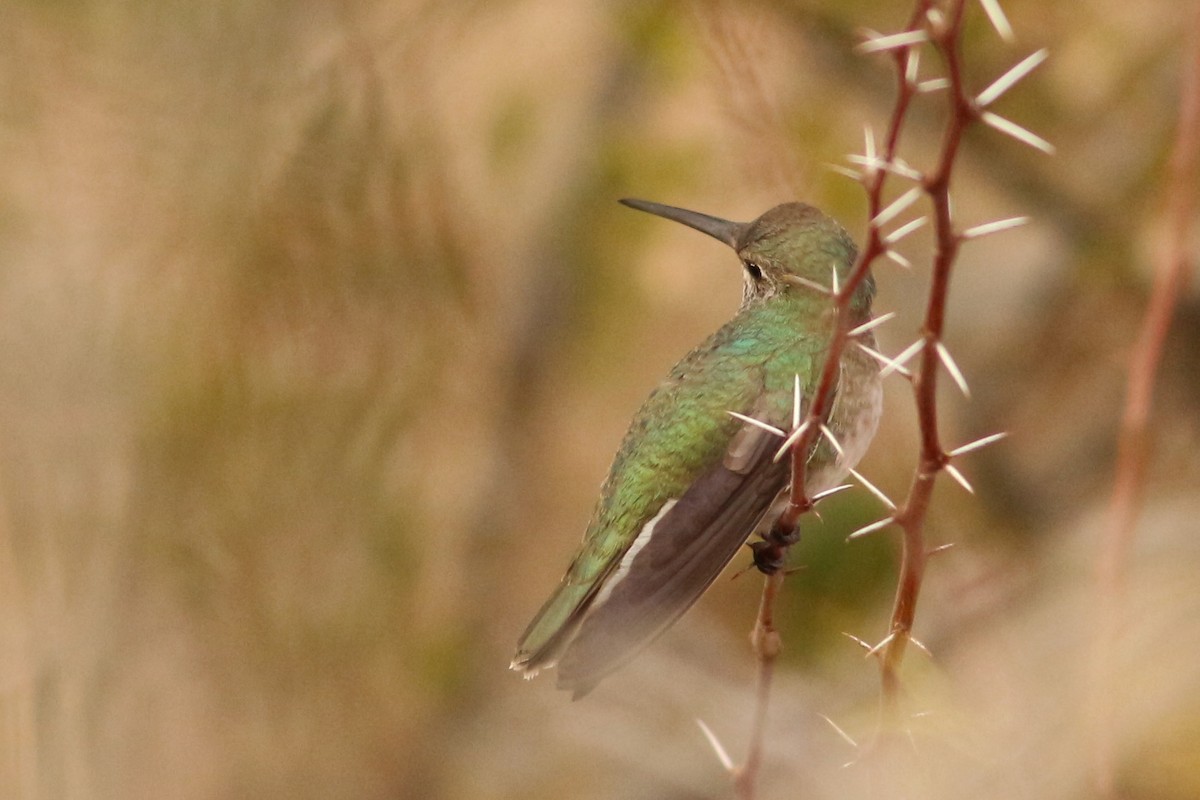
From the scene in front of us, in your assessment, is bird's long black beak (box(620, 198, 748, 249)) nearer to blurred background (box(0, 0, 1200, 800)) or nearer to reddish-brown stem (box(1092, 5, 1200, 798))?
blurred background (box(0, 0, 1200, 800))

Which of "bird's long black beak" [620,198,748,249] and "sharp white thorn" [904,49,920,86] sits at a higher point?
"sharp white thorn" [904,49,920,86]

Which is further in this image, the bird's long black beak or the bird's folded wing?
the bird's long black beak

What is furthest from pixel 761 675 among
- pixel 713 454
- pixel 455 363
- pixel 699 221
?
pixel 455 363

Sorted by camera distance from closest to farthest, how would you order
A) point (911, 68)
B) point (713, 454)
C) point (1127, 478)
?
point (911, 68) → point (1127, 478) → point (713, 454)

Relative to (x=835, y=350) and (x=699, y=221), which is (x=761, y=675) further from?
(x=699, y=221)

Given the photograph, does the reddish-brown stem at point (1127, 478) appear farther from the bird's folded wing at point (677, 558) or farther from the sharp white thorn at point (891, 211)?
the sharp white thorn at point (891, 211)

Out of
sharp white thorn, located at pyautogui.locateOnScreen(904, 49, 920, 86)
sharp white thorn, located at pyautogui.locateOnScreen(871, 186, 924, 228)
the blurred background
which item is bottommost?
the blurred background

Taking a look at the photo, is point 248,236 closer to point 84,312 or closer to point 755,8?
point 84,312

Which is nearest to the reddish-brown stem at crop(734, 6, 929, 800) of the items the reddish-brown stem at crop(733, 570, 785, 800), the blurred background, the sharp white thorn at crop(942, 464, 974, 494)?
the reddish-brown stem at crop(733, 570, 785, 800)
